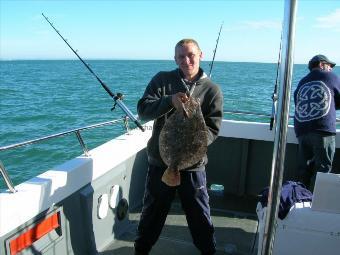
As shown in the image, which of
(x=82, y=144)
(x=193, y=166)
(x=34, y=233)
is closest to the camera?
(x=34, y=233)

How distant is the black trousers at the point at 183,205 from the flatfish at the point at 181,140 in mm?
255

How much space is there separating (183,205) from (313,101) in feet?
6.94

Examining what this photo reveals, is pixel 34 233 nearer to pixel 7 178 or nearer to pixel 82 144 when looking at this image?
pixel 7 178

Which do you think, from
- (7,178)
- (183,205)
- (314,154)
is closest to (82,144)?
(7,178)

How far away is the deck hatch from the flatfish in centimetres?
94

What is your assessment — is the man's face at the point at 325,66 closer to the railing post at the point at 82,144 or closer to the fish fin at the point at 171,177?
the fish fin at the point at 171,177

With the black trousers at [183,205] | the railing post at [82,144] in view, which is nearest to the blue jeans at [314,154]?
the black trousers at [183,205]

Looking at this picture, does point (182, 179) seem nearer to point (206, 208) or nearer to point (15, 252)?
point (206, 208)

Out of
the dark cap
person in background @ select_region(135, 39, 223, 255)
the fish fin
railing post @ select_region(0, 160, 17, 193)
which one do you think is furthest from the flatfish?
the dark cap

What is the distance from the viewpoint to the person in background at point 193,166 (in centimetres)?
304

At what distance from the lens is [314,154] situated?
4309mm

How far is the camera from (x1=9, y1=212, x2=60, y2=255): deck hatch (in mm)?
2571

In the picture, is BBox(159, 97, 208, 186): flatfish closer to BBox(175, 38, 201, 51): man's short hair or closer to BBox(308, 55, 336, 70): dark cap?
BBox(175, 38, 201, 51): man's short hair

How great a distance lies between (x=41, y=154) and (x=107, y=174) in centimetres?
819
